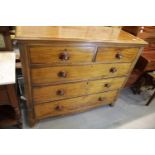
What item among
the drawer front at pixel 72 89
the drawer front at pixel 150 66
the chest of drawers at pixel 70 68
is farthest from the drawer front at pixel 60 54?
the drawer front at pixel 150 66

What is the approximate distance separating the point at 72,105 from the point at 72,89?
0.87 feet

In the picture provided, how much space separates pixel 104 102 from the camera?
71.2 inches

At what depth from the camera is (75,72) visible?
1.26m

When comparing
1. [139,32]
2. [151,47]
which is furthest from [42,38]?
[151,47]

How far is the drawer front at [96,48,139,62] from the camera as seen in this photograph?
1.24 metres

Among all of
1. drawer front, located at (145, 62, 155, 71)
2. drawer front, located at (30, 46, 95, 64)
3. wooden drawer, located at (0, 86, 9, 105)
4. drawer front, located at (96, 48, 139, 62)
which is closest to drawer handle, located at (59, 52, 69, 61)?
drawer front, located at (30, 46, 95, 64)

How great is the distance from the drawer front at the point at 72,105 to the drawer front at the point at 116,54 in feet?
1.62

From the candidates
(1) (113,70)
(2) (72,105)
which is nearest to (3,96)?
(2) (72,105)

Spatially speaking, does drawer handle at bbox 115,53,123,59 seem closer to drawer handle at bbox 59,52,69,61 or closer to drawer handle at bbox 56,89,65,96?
drawer handle at bbox 59,52,69,61

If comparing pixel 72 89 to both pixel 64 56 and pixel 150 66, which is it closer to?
pixel 64 56

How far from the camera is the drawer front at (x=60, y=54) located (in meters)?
1.01

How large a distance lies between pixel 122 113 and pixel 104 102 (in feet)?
1.09

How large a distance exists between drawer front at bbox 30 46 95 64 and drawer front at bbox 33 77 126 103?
0.28m
